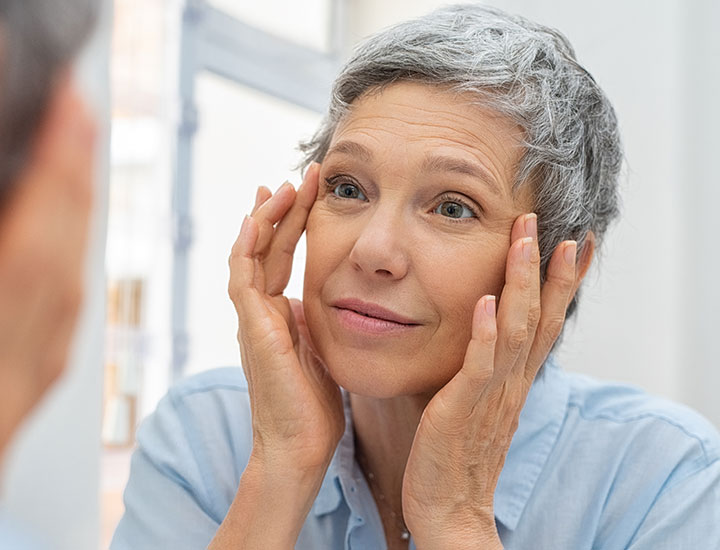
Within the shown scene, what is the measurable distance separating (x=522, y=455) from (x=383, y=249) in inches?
18.5

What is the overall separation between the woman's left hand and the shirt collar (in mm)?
124

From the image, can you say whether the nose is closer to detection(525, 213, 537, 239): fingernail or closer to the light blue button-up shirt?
detection(525, 213, 537, 239): fingernail

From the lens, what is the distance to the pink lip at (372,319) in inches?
47.9

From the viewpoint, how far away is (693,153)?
2865 millimetres

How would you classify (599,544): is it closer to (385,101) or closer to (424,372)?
(424,372)

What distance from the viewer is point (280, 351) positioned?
4.17 feet

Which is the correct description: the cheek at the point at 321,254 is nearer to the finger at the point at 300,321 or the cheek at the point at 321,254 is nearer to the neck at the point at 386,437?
the finger at the point at 300,321

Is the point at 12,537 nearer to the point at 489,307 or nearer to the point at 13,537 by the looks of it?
the point at 13,537

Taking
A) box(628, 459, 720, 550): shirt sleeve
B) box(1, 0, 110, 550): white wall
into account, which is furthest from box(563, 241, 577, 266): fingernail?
box(1, 0, 110, 550): white wall

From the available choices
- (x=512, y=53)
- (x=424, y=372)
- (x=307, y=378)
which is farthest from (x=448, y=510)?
(x=512, y=53)

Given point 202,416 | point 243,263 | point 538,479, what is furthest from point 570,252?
point 202,416

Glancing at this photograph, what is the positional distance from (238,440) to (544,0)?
6.14 ft

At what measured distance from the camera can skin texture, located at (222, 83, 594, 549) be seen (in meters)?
1.20

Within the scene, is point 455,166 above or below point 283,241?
above
